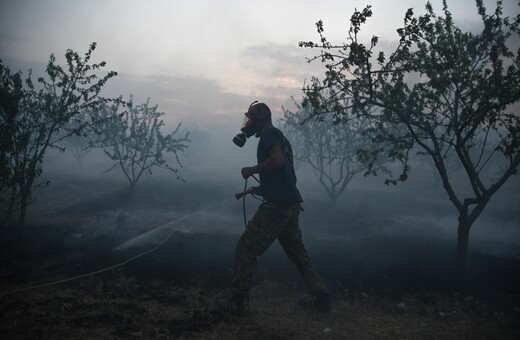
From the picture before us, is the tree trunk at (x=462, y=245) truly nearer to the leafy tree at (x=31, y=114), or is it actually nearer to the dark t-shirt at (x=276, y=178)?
the dark t-shirt at (x=276, y=178)

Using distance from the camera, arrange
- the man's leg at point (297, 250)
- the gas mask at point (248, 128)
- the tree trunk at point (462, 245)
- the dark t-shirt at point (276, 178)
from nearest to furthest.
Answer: the dark t-shirt at point (276, 178) → the man's leg at point (297, 250) → the gas mask at point (248, 128) → the tree trunk at point (462, 245)

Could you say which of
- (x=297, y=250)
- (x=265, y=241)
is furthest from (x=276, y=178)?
(x=297, y=250)

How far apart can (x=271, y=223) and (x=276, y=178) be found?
0.63 meters

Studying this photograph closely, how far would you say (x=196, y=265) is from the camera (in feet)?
21.0

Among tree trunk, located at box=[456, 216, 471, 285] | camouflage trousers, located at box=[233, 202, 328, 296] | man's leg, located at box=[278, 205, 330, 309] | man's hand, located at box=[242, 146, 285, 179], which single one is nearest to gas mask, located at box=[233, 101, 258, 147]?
man's hand, located at box=[242, 146, 285, 179]

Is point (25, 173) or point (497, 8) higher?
point (497, 8)

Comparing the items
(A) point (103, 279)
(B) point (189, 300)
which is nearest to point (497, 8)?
(B) point (189, 300)

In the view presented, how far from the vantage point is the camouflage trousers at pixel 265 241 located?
4.39m

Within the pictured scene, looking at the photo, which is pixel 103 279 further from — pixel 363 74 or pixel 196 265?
pixel 363 74

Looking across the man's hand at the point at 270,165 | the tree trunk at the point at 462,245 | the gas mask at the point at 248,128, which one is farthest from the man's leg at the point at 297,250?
the tree trunk at the point at 462,245

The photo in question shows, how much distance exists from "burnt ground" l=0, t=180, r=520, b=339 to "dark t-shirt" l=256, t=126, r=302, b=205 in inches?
63.6

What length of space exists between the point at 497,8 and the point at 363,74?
287 centimetres

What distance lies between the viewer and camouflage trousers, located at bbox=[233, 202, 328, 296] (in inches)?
173

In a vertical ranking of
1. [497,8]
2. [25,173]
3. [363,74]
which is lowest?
[25,173]
